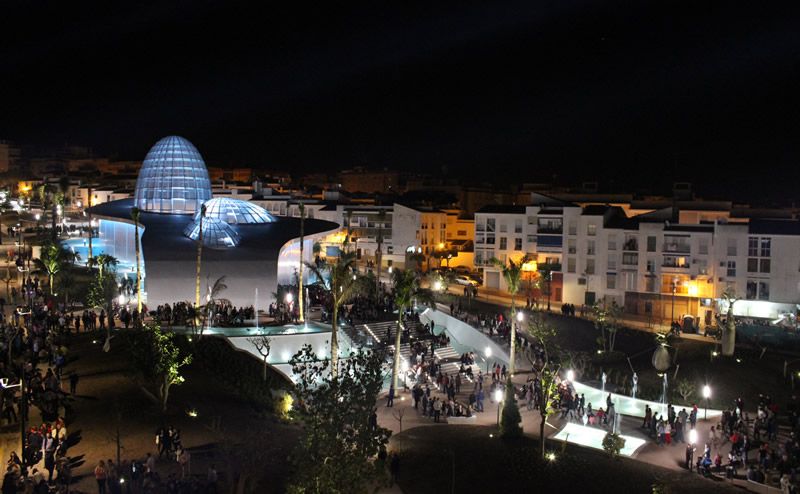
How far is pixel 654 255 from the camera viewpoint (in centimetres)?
5644

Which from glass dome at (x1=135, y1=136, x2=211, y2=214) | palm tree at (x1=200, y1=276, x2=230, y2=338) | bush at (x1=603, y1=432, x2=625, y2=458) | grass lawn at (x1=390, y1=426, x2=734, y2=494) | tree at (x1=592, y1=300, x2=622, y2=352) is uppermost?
glass dome at (x1=135, y1=136, x2=211, y2=214)

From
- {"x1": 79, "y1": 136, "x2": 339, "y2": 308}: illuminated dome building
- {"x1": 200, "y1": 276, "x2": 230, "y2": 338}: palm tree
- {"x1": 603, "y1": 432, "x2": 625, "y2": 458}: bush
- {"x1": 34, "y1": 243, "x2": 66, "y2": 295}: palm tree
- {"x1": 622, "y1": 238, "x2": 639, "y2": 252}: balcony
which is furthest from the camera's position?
{"x1": 622, "y1": 238, "x2": 639, "y2": 252}: balcony

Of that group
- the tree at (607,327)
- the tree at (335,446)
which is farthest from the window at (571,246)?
the tree at (335,446)

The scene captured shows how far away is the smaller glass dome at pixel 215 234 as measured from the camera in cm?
5122

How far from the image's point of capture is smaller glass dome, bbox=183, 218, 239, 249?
5122 cm

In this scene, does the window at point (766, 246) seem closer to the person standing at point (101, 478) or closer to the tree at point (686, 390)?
the tree at point (686, 390)

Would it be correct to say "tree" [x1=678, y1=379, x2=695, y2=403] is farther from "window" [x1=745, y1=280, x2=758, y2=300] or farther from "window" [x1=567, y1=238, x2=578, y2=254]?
"window" [x1=567, y1=238, x2=578, y2=254]

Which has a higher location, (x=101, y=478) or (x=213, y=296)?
(x=213, y=296)

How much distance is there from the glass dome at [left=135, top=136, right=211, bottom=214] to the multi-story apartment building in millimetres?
24236

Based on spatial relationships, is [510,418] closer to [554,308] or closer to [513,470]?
[513,470]

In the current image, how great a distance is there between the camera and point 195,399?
29.5m

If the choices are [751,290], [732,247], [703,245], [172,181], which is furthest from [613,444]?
[172,181]

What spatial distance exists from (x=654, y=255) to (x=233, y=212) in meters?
31.5

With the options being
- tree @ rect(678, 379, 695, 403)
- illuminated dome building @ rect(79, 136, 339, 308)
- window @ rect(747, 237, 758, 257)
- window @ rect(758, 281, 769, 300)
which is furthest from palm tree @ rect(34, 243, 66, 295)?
window @ rect(758, 281, 769, 300)
